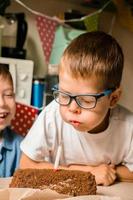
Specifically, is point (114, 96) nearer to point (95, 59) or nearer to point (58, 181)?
point (95, 59)

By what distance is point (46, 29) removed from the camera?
1.86 m

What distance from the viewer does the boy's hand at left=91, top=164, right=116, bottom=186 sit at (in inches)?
32.4

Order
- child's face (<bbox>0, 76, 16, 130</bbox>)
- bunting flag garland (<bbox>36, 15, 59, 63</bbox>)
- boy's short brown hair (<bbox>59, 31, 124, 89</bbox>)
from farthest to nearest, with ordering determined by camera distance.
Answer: bunting flag garland (<bbox>36, 15, 59, 63</bbox>)
child's face (<bbox>0, 76, 16, 130</bbox>)
boy's short brown hair (<bbox>59, 31, 124, 89</bbox>)

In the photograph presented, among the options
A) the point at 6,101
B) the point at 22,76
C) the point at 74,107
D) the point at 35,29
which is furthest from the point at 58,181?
the point at 35,29

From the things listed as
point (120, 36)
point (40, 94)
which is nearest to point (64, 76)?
point (40, 94)

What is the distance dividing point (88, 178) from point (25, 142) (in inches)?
12.5

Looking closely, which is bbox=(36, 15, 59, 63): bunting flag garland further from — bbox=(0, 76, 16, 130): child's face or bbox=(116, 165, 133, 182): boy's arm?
bbox=(116, 165, 133, 182): boy's arm

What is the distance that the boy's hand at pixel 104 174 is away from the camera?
2.70 feet

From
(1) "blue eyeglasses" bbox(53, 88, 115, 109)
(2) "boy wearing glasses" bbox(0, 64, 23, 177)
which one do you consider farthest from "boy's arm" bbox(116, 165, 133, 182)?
(2) "boy wearing glasses" bbox(0, 64, 23, 177)

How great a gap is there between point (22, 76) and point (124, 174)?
3.19 ft

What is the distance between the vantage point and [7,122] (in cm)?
119

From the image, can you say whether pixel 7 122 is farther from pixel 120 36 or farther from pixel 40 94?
pixel 120 36

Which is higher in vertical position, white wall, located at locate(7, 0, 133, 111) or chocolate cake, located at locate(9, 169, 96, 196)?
white wall, located at locate(7, 0, 133, 111)

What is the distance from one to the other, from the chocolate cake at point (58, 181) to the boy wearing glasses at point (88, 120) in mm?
138
